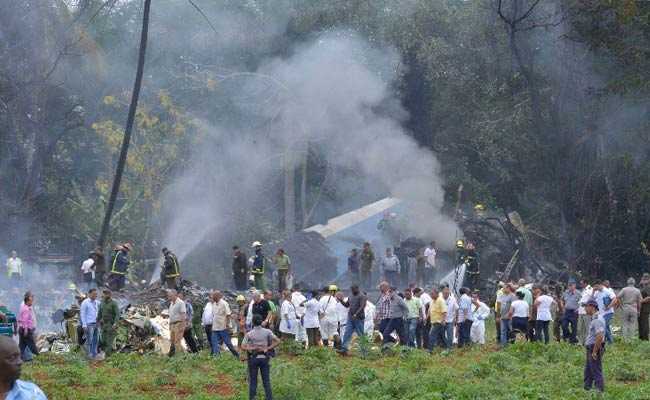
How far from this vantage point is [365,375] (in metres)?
17.6

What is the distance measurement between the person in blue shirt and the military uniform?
16500mm

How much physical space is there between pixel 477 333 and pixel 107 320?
26.1 feet

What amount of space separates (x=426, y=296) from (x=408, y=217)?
54.6 feet

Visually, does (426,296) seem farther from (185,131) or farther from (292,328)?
(185,131)

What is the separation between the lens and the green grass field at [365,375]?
16.2 meters

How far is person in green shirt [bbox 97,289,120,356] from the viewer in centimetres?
2173

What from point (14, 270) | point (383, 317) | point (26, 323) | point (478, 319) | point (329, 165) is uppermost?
point (329, 165)

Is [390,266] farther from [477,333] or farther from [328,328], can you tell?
[328,328]

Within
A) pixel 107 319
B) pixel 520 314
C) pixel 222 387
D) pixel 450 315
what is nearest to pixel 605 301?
pixel 520 314

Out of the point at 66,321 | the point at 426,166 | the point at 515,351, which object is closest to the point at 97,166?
the point at 426,166

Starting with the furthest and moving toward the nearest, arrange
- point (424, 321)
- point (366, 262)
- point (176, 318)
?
point (366, 262), point (424, 321), point (176, 318)

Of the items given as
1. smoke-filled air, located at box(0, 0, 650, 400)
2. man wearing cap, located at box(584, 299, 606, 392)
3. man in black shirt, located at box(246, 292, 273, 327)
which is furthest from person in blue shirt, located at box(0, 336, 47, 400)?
smoke-filled air, located at box(0, 0, 650, 400)

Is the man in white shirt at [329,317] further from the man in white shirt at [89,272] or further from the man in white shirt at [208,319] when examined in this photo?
the man in white shirt at [89,272]

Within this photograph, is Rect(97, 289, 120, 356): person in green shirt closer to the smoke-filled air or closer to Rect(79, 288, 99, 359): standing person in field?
Rect(79, 288, 99, 359): standing person in field
